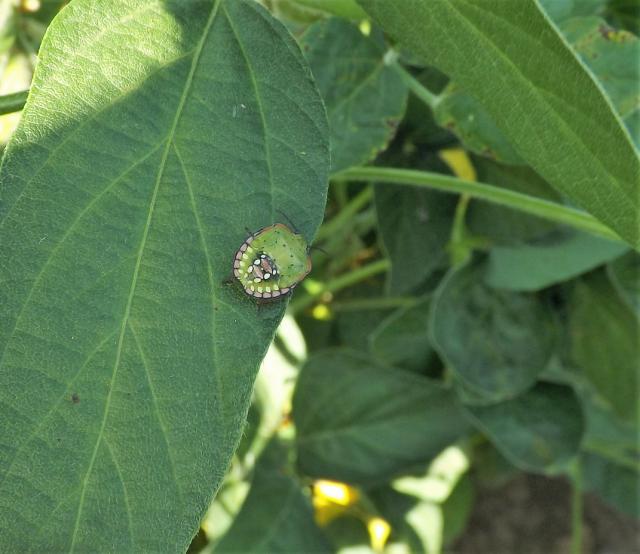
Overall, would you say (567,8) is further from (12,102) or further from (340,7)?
(12,102)

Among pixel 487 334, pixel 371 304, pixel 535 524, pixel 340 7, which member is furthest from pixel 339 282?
pixel 535 524

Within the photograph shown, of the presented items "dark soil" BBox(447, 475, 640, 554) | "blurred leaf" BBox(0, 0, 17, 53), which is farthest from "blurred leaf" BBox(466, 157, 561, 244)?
"dark soil" BBox(447, 475, 640, 554)

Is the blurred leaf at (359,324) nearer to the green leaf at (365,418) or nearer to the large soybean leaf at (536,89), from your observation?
the green leaf at (365,418)

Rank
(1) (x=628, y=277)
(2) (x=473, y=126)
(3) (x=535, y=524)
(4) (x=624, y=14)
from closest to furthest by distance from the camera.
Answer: (2) (x=473, y=126) < (4) (x=624, y=14) < (1) (x=628, y=277) < (3) (x=535, y=524)

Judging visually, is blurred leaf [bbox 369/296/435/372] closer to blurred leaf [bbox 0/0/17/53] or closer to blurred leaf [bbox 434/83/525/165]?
blurred leaf [bbox 434/83/525/165]

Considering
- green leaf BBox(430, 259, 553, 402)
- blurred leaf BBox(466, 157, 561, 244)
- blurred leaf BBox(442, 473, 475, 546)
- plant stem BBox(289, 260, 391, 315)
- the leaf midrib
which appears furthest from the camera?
blurred leaf BBox(442, 473, 475, 546)
